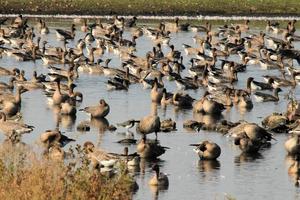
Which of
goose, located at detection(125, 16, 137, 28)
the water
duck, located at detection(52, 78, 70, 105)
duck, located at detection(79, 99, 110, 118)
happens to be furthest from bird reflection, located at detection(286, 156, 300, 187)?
goose, located at detection(125, 16, 137, 28)

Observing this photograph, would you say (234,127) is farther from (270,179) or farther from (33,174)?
(33,174)

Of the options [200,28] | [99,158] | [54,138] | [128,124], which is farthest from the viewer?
[200,28]

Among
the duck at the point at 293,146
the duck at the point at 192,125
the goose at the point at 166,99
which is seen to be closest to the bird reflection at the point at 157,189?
the duck at the point at 293,146

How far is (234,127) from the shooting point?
3534cm

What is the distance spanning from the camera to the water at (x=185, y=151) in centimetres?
2784

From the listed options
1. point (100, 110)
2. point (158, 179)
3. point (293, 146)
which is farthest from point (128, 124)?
point (158, 179)

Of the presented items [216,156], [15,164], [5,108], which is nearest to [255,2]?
[5,108]

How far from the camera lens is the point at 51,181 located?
72.0 feet

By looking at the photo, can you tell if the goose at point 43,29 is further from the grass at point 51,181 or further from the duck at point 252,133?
the grass at point 51,181

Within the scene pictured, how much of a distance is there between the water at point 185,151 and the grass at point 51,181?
12.8 ft

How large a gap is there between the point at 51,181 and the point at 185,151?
37.4ft

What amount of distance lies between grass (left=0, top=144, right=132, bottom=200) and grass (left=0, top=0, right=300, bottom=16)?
57.9 m

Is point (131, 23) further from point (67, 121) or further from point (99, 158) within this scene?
point (99, 158)

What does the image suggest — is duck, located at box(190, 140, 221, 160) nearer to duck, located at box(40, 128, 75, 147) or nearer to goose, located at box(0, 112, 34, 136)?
duck, located at box(40, 128, 75, 147)
